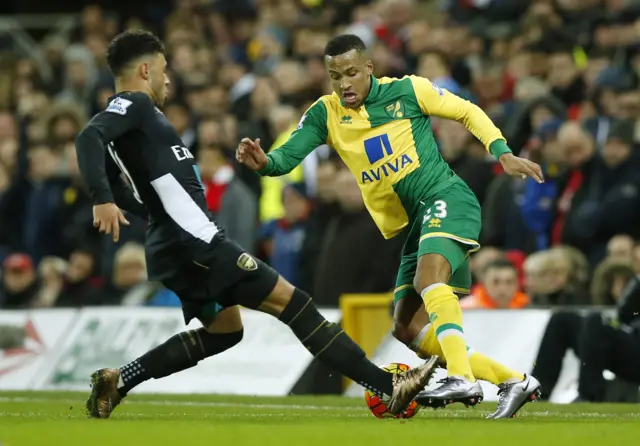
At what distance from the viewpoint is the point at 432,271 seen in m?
8.70

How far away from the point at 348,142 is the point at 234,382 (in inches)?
182

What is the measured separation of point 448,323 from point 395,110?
1522 millimetres

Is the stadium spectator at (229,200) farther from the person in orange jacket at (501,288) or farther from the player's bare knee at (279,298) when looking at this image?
the player's bare knee at (279,298)

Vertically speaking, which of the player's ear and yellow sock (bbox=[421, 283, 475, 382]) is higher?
the player's ear

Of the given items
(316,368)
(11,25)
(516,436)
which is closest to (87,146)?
(516,436)

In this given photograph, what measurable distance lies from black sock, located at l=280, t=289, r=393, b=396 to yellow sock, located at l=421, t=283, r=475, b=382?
433 mm

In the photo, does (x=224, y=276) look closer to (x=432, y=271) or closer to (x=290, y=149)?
(x=290, y=149)

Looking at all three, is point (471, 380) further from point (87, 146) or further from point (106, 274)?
point (106, 274)

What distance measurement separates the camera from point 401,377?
8.62 metres

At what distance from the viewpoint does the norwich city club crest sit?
923 centimetres

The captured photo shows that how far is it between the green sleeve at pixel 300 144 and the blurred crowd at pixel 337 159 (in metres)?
3.83

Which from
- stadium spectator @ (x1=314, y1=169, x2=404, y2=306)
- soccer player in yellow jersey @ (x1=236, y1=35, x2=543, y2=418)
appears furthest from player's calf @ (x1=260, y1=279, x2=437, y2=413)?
stadium spectator @ (x1=314, y1=169, x2=404, y2=306)

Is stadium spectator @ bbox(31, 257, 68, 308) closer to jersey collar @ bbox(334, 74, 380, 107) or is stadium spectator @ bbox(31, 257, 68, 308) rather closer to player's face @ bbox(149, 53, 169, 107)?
player's face @ bbox(149, 53, 169, 107)

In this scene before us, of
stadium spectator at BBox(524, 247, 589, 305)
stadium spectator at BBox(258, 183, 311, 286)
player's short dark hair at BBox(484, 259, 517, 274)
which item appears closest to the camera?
player's short dark hair at BBox(484, 259, 517, 274)
